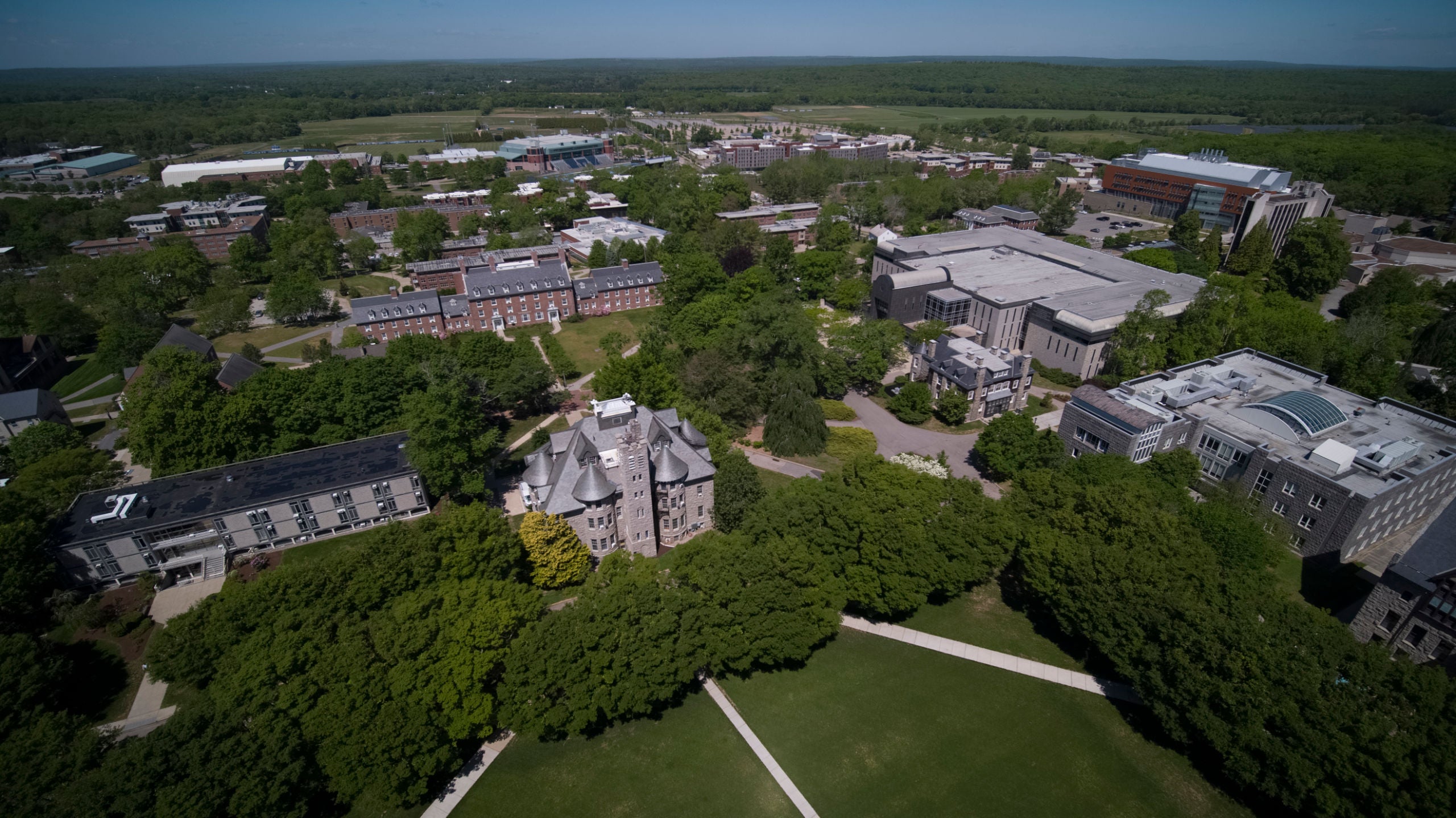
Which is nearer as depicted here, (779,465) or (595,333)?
(779,465)

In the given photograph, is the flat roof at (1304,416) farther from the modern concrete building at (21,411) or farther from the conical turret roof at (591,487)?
the modern concrete building at (21,411)

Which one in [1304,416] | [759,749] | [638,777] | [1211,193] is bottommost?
[638,777]

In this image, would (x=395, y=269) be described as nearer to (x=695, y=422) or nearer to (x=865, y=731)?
(x=695, y=422)

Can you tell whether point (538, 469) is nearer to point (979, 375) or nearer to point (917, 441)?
point (917, 441)

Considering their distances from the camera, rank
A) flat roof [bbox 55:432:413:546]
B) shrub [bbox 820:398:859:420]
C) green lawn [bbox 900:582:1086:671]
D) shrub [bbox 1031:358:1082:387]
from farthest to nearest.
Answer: shrub [bbox 1031:358:1082:387] < shrub [bbox 820:398:859:420] < flat roof [bbox 55:432:413:546] < green lawn [bbox 900:582:1086:671]

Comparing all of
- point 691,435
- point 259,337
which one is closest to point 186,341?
point 259,337

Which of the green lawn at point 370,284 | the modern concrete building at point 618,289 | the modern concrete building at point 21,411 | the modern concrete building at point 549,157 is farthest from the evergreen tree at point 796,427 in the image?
the modern concrete building at point 549,157

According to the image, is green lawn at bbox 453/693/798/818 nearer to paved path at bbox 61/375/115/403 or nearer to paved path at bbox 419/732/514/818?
paved path at bbox 419/732/514/818

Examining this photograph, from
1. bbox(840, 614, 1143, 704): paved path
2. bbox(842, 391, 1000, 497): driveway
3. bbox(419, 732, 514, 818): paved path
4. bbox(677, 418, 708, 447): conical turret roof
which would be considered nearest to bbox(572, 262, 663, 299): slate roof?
bbox(842, 391, 1000, 497): driveway
